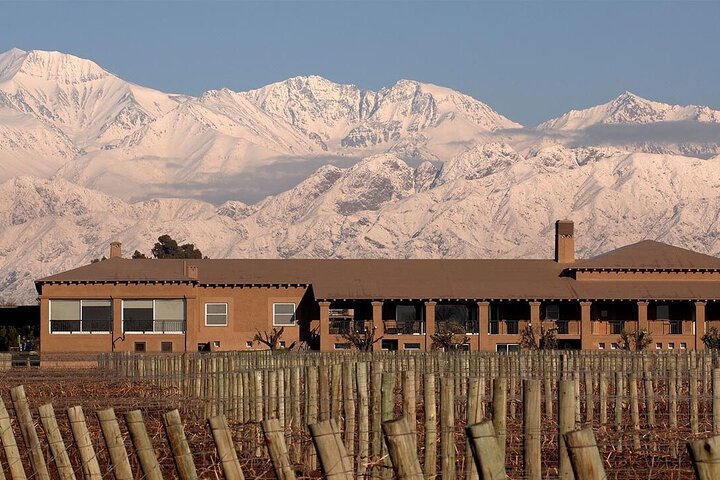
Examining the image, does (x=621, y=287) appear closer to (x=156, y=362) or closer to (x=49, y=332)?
(x=49, y=332)

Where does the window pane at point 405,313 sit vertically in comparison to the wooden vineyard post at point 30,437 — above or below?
above

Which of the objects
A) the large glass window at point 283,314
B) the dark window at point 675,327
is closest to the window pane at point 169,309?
the large glass window at point 283,314

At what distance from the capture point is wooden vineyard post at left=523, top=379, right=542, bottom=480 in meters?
15.9

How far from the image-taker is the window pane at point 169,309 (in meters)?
82.2

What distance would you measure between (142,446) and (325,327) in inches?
2519

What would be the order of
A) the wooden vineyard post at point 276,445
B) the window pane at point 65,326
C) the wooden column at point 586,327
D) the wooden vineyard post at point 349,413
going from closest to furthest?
the wooden vineyard post at point 276,445 < the wooden vineyard post at point 349,413 < the wooden column at point 586,327 < the window pane at point 65,326

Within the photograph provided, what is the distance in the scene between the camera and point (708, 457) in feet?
31.2

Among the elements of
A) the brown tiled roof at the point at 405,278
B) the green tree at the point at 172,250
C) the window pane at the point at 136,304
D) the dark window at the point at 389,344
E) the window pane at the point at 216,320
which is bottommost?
the dark window at the point at 389,344

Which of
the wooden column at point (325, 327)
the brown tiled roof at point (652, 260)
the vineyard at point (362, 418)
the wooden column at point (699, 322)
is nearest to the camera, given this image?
the vineyard at point (362, 418)

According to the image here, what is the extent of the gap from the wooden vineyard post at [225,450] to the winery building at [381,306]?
6498cm

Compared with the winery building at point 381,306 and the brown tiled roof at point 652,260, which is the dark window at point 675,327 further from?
the brown tiled roof at point 652,260

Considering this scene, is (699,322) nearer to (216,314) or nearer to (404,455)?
(216,314)

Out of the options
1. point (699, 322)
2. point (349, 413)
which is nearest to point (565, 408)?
point (349, 413)

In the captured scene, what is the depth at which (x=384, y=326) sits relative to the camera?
8075 centimetres
